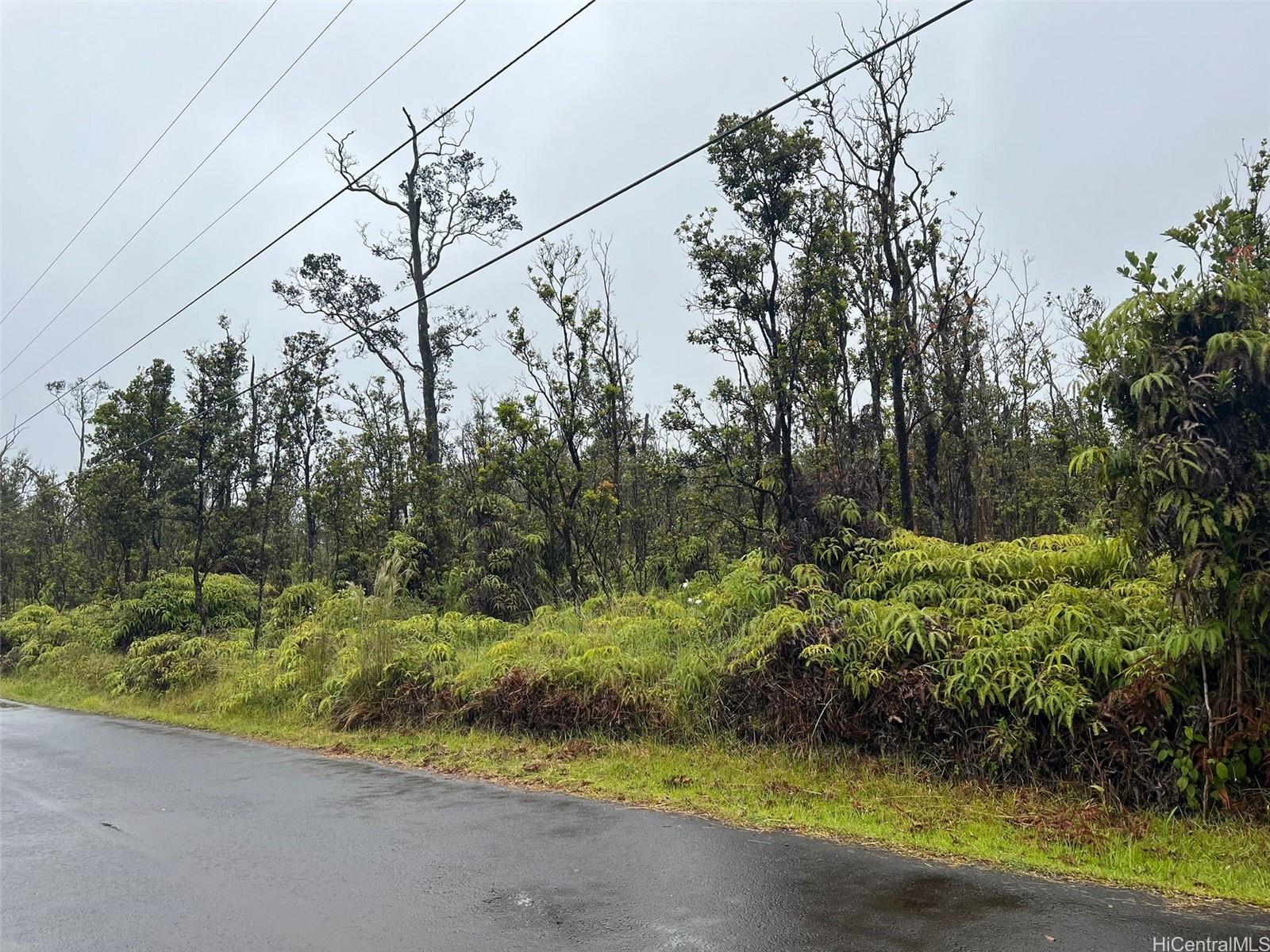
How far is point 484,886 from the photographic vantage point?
207 inches

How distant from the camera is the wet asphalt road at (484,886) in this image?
441cm

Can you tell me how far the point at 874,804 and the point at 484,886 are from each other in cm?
318

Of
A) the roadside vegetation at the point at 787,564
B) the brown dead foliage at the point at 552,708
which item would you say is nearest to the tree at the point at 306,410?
the roadside vegetation at the point at 787,564

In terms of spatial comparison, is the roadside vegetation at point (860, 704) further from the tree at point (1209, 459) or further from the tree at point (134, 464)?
the tree at point (134, 464)

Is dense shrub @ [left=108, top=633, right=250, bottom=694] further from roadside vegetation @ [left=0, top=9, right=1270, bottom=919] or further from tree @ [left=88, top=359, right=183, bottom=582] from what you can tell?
tree @ [left=88, top=359, right=183, bottom=582]

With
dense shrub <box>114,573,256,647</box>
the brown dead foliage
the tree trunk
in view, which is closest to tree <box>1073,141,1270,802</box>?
the brown dead foliage

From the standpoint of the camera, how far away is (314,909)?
4.95 m

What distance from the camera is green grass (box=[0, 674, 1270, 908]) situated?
523 centimetres

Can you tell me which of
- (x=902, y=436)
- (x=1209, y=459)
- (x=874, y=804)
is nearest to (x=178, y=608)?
(x=902, y=436)

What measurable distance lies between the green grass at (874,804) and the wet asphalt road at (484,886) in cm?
37

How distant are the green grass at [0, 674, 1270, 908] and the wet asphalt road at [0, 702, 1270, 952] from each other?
367mm

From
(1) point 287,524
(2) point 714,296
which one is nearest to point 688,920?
(2) point 714,296

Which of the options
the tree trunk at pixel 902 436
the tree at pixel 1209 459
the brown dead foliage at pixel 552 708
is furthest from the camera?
the tree trunk at pixel 902 436

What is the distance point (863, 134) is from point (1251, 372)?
493 inches
